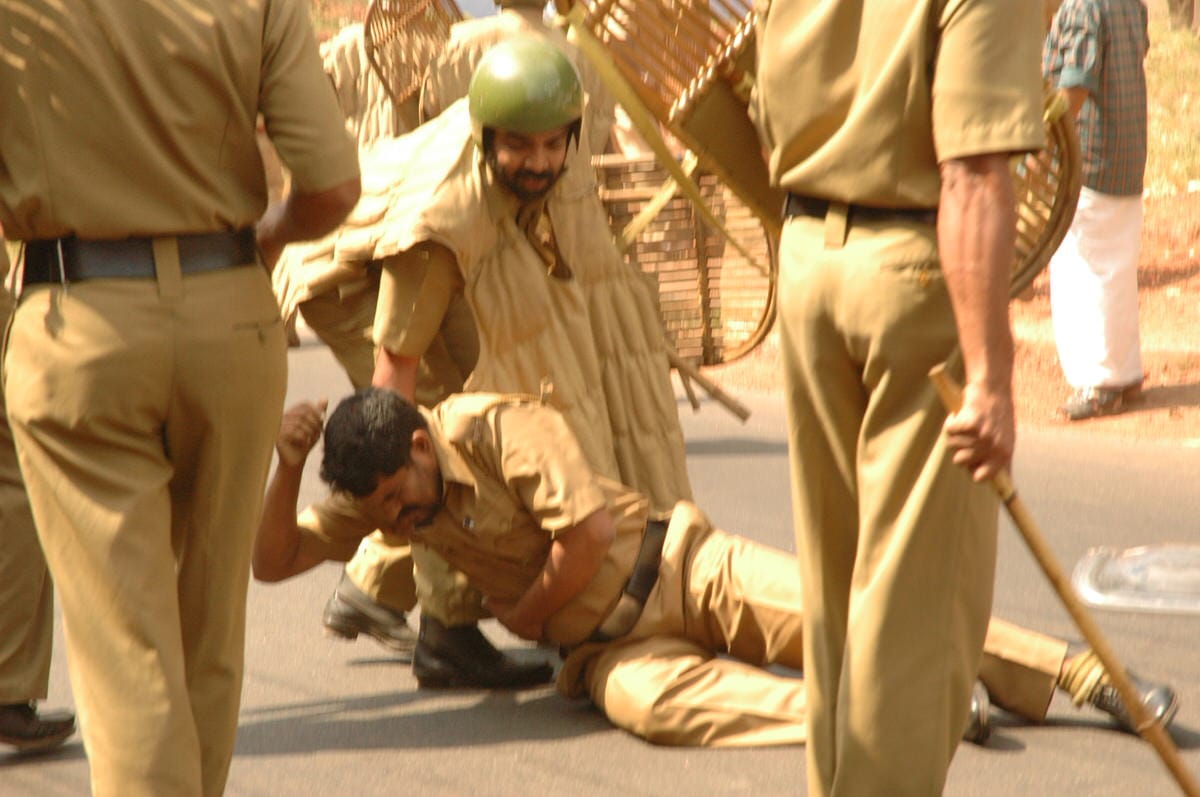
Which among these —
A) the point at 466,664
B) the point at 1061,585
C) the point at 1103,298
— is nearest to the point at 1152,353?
the point at 1103,298

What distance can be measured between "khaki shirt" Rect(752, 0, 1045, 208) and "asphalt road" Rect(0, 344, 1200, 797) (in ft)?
5.14

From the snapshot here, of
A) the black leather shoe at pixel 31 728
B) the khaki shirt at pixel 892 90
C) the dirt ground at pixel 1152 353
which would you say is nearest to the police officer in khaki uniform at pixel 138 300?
the khaki shirt at pixel 892 90

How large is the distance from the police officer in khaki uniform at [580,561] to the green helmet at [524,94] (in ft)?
2.32

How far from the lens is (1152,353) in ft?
35.0

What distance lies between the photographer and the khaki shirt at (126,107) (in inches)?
144

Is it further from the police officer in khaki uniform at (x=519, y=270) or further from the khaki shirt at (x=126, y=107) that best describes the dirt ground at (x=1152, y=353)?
the khaki shirt at (x=126, y=107)

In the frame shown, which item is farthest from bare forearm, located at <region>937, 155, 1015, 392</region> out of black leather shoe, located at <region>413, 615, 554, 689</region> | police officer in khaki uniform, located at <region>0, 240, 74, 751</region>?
police officer in khaki uniform, located at <region>0, 240, 74, 751</region>

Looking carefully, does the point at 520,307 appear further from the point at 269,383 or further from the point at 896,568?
the point at 896,568

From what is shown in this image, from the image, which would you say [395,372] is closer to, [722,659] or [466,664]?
[466,664]

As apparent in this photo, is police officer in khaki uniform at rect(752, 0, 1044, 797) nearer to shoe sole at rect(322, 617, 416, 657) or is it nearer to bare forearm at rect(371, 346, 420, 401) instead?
bare forearm at rect(371, 346, 420, 401)

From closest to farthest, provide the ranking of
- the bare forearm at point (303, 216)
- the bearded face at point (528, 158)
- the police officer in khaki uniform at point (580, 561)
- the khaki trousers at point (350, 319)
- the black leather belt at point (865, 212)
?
the black leather belt at point (865, 212) < the bare forearm at point (303, 216) < the police officer in khaki uniform at point (580, 561) < the bearded face at point (528, 158) < the khaki trousers at point (350, 319)

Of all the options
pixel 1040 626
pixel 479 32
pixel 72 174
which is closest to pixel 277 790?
pixel 72 174

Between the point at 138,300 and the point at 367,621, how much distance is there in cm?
234

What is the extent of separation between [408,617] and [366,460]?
1.66m
